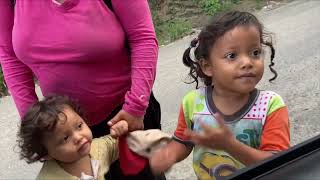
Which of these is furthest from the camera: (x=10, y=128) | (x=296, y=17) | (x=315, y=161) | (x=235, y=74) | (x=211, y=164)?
(x=296, y=17)

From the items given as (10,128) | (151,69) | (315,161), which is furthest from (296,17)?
(315,161)

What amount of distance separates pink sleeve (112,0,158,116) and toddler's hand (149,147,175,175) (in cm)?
16

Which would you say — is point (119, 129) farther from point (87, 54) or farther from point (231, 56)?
point (231, 56)

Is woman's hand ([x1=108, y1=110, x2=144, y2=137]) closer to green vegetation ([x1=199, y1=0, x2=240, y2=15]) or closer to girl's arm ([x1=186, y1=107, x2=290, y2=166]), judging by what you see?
girl's arm ([x1=186, y1=107, x2=290, y2=166])

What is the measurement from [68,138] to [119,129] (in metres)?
0.18

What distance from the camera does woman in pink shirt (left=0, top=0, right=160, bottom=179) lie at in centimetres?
188

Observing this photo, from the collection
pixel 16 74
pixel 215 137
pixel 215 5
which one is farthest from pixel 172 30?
pixel 215 137

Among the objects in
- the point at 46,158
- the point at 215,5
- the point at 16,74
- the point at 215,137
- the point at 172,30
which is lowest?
the point at 172,30

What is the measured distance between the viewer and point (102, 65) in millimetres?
1977

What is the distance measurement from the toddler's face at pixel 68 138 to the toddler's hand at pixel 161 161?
0.80 feet

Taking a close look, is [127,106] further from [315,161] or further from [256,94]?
[315,161]

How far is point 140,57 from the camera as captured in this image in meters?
1.97

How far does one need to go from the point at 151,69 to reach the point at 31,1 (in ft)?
1.57

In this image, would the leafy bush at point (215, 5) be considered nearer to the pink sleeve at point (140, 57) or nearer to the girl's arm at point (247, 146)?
the pink sleeve at point (140, 57)
